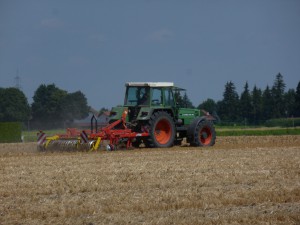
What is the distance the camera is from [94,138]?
18.8 m

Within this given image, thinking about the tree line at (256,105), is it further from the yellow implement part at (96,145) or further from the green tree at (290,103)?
the yellow implement part at (96,145)

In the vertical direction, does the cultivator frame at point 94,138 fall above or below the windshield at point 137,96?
below

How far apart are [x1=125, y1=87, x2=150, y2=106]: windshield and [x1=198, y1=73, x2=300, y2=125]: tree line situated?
5908 centimetres

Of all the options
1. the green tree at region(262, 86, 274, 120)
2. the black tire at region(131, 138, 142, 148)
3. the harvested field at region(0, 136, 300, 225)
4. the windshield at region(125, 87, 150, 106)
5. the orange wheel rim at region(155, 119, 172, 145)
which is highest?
the green tree at region(262, 86, 274, 120)

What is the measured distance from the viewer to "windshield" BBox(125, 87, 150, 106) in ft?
67.1

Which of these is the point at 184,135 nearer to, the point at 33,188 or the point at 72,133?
the point at 72,133

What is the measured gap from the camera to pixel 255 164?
13281 mm

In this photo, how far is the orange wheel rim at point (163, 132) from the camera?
67.4 feet

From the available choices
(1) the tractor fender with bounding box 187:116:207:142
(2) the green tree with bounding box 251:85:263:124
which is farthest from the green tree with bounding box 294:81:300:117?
(1) the tractor fender with bounding box 187:116:207:142

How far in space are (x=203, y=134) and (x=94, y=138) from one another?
4.59 metres

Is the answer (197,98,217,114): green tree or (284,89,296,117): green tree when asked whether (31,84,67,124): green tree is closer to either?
(197,98,217,114): green tree

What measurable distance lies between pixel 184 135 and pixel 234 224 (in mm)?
14565

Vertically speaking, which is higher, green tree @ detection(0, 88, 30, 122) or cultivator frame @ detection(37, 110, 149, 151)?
green tree @ detection(0, 88, 30, 122)

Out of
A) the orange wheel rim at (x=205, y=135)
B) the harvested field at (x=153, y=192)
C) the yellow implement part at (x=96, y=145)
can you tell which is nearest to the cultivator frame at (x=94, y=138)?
the yellow implement part at (x=96, y=145)
